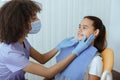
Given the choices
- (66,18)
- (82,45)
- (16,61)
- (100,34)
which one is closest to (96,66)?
(82,45)

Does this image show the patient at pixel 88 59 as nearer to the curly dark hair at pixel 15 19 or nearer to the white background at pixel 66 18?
the curly dark hair at pixel 15 19

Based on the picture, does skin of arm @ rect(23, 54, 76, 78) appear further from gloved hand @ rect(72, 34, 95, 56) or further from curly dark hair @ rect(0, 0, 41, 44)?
curly dark hair @ rect(0, 0, 41, 44)

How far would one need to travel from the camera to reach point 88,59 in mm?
1530

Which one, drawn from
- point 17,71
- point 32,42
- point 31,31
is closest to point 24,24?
point 31,31

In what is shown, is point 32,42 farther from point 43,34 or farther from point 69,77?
point 69,77

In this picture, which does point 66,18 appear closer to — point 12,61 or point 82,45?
point 82,45

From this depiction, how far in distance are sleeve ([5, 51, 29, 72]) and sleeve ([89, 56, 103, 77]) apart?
0.43m

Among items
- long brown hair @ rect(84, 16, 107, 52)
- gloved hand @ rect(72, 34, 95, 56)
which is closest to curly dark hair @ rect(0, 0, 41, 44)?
gloved hand @ rect(72, 34, 95, 56)

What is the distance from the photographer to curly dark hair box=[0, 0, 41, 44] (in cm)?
134

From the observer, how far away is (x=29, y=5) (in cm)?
139

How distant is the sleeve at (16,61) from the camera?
138 centimetres

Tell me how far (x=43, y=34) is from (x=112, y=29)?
0.83 m

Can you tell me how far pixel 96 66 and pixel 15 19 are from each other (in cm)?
61

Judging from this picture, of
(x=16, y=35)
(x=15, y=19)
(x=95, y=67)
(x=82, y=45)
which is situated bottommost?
(x=95, y=67)
